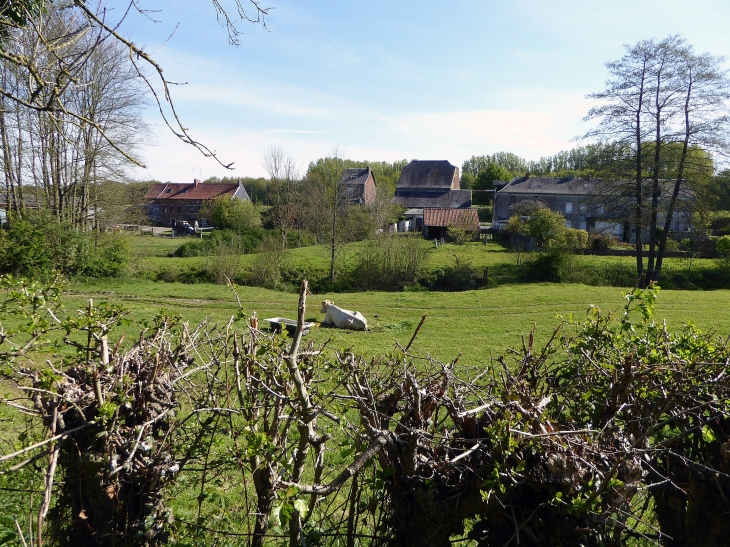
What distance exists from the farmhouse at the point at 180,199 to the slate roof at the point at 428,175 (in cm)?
1999

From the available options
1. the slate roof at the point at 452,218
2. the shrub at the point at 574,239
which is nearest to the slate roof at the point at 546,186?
the slate roof at the point at 452,218

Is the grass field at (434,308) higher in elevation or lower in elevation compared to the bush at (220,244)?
lower

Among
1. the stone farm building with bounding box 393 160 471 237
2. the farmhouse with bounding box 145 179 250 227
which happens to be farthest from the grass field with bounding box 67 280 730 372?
the farmhouse with bounding box 145 179 250 227

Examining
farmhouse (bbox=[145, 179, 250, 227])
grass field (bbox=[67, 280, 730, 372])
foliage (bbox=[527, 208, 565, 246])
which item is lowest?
grass field (bbox=[67, 280, 730, 372])

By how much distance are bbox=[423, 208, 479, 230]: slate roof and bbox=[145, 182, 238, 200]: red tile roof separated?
97.3 feet

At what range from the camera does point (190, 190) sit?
71.9 meters

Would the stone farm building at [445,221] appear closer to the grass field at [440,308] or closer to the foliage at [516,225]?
the foliage at [516,225]

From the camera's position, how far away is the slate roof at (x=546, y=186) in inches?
2299

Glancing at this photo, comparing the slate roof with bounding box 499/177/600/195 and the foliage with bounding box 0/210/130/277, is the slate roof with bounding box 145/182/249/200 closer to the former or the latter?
the slate roof with bounding box 499/177/600/195

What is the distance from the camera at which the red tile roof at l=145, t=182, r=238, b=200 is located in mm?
69500

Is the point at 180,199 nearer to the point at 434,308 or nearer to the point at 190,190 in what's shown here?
the point at 190,190

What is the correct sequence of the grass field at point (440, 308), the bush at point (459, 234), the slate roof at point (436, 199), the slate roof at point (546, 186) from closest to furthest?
the grass field at point (440, 308)
the bush at point (459, 234)
the slate roof at point (546, 186)
the slate roof at point (436, 199)

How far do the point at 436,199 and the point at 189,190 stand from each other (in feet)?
104

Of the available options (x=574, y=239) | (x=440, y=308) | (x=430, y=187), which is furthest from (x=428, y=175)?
(x=440, y=308)
